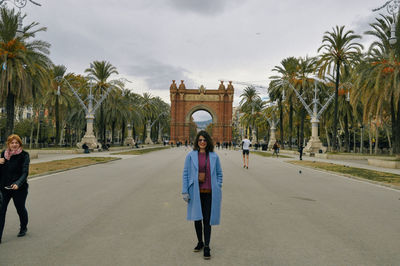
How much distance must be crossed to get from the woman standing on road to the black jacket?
240 cm

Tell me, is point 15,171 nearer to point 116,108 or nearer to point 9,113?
point 9,113

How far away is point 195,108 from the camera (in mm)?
89250

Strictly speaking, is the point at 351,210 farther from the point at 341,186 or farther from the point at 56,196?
the point at 56,196

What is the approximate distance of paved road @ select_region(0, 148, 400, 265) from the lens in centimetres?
406

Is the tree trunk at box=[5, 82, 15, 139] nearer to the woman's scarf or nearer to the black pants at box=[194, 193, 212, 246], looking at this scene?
the woman's scarf

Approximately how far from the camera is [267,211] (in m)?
6.77

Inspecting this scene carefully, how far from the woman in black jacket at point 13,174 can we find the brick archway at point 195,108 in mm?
83180

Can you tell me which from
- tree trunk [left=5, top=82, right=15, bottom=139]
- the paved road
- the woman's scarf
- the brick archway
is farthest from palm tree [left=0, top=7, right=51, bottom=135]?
the brick archway

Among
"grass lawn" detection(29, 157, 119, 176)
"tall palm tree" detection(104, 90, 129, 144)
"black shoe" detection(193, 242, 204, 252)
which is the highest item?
"tall palm tree" detection(104, 90, 129, 144)

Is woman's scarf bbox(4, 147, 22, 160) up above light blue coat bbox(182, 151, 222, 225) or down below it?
above

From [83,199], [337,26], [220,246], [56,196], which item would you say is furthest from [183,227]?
[337,26]

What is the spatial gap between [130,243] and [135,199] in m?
3.42

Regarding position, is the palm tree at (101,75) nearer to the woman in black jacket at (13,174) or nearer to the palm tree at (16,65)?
the palm tree at (16,65)

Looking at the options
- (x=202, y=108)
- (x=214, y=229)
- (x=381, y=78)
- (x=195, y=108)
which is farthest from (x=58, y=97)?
(x=202, y=108)
